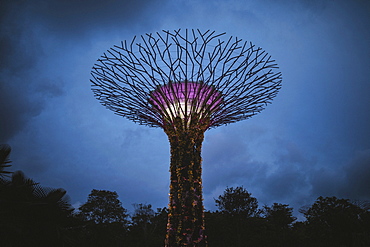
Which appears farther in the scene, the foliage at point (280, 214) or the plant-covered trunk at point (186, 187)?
the foliage at point (280, 214)

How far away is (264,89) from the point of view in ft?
23.3

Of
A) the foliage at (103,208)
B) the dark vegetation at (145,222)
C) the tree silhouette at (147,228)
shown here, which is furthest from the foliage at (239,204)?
the foliage at (103,208)

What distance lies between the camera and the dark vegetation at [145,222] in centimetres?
644

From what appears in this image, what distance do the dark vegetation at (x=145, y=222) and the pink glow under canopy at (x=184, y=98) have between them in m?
3.88

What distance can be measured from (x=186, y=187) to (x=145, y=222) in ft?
65.9

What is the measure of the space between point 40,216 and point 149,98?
4.18m

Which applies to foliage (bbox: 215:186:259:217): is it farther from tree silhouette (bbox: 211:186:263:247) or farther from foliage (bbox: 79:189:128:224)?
foliage (bbox: 79:189:128:224)

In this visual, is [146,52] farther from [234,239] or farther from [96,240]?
[234,239]

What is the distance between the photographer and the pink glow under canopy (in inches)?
256

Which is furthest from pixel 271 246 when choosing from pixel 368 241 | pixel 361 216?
pixel 368 241

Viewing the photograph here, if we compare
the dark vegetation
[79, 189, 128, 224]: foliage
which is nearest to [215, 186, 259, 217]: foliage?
the dark vegetation

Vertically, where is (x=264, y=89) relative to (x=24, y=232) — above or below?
above

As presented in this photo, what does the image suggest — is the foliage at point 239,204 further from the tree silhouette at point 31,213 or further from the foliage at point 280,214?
the tree silhouette at point 31,213

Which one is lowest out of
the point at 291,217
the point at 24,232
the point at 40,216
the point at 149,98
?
the point at 24,232
